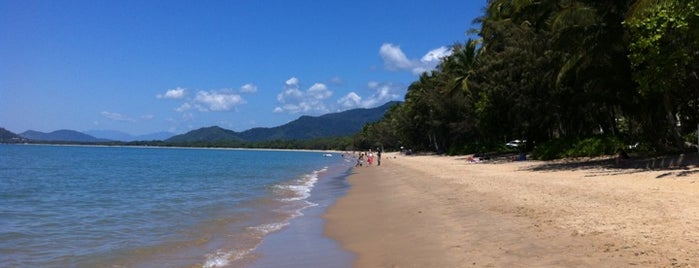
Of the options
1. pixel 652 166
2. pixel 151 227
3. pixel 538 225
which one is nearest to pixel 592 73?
pixel 652 166

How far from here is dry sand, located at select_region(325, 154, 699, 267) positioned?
7191 millimetres

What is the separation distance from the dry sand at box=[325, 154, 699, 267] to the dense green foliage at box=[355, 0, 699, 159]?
14.3 feet

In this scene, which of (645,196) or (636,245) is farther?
(645,196)

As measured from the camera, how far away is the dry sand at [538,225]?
23.6 ft

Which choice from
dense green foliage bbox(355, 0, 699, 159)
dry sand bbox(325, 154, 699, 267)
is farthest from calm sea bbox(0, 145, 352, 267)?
dense green foliage bbox(355, 0, 699, 159)

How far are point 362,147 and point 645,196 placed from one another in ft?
434

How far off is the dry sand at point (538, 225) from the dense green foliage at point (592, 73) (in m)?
4.37

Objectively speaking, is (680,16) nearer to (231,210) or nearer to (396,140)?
(231,210)

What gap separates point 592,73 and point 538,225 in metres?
16.1

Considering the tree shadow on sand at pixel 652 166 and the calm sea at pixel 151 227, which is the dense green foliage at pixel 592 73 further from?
the calm sea at pixel 151 227

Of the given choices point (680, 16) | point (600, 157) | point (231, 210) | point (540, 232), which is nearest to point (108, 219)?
point (231, 210)

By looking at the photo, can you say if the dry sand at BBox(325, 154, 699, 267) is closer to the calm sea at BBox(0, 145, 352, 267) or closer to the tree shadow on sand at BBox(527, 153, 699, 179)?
the tree shadow on sand at BBox(527, 153, 699, 179)

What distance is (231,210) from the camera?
Answer: 57.4ft

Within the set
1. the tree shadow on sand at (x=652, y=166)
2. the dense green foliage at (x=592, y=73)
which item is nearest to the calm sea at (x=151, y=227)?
the tree shadow on sand at (x=652, y=166)
